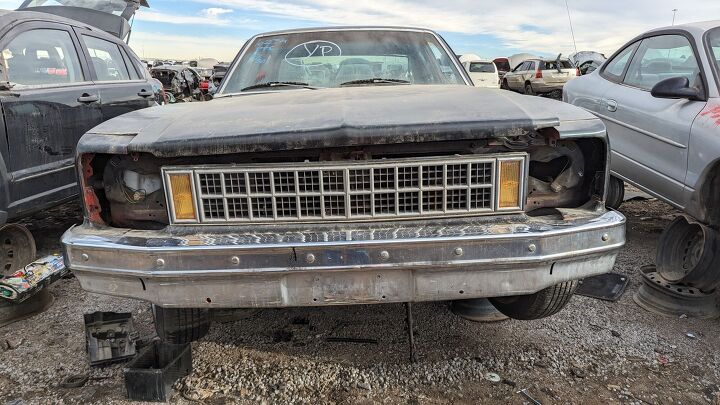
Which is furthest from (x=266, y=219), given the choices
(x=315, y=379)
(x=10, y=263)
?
(x=10, y=263)

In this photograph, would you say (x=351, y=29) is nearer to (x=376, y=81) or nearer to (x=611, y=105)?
(x=376, y=81)

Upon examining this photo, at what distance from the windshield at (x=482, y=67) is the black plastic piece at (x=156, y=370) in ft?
66.2

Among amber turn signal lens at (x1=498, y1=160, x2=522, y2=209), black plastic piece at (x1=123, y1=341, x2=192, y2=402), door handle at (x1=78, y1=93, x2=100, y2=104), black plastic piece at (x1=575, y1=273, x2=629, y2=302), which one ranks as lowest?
black plastic piece at (x1=575, y1=273, x2=629, y2=302)

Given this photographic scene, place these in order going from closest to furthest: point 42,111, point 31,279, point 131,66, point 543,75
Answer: point 31,279 → point 42,111 → point 131,66 → point 543,75

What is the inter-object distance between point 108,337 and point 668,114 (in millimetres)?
3886

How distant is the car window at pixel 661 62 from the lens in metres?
3.78

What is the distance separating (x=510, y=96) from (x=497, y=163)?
2.29 feet

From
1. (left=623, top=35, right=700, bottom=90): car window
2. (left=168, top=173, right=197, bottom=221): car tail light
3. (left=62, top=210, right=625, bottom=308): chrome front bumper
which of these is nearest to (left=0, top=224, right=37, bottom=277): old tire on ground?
(left=62, top=210, right=625, bottom=308): chrome front bumper

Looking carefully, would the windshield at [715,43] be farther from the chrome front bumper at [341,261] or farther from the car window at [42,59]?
the car window at [42,59]

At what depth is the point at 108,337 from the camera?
263cm

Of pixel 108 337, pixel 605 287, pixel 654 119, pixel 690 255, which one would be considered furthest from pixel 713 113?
pixel 108 337

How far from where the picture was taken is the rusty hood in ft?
6.42

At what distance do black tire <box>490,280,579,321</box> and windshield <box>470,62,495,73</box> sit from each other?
19596 millimetres

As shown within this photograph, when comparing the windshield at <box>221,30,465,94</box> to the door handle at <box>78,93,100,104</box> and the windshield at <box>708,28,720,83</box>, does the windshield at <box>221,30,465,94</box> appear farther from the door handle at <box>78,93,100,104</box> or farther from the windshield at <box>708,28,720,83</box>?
the windshield at <box>708,28,720,83</box>
